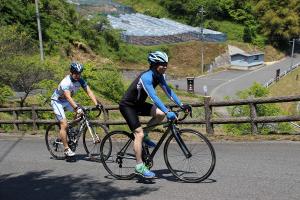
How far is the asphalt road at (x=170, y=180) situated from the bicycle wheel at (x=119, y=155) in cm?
16

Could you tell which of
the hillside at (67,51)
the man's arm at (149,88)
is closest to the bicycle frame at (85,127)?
the man's arm at (149,88)

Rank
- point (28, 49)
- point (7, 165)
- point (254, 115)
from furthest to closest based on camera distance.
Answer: point (28, 49) < point (254, 115) < point (7, 165)

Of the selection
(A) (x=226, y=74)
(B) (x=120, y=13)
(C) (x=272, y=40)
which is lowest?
(A) (x=226, y=74)

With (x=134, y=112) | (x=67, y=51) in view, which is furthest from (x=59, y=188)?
(x=67, y=51)

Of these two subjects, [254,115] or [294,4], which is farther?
[294,4]

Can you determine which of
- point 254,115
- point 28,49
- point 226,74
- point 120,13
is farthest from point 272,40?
point 254,115

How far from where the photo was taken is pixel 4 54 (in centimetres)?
2648

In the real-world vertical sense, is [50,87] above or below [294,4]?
below

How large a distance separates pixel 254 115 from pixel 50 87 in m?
16.5

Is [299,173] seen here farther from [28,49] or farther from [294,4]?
[294,4]

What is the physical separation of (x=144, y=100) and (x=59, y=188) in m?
2.04

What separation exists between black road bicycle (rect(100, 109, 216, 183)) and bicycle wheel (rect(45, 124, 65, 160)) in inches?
87.2

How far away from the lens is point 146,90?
6402 millimetres

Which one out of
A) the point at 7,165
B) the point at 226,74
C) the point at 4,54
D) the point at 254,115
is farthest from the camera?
the point at 226,74
